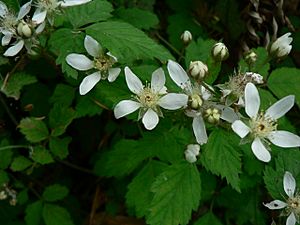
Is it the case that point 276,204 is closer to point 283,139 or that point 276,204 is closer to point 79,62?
point 283,139

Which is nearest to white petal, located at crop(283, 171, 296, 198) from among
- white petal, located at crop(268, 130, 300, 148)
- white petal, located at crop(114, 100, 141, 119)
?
white petal, located at crop(268, 130, 300, 148)

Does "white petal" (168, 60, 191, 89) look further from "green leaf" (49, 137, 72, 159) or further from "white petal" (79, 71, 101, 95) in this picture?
"green leaf" (49, 137, 72, 159)

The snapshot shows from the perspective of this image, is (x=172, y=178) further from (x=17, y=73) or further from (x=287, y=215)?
(x=17, y=73)

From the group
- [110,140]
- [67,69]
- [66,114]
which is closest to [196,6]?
[110,140]

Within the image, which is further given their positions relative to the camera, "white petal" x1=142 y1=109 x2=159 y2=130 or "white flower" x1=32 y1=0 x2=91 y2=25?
"white flower" x1=32 y1=0 x2=91 y2=25

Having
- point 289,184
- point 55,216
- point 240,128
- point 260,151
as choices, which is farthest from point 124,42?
point 55,216

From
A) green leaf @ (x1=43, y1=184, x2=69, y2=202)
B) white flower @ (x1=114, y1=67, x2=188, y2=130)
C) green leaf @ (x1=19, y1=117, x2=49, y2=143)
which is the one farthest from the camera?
green leaf @ (x1=43, y1=184, x2=69, y2=202)

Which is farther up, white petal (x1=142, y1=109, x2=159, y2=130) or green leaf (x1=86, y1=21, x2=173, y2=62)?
green leaf (x1=86, y1=21, x2=173, y2=62)

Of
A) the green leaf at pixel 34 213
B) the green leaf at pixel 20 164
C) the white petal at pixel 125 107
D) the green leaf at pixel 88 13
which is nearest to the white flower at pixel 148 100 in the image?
the white petal at pixel 125 107
